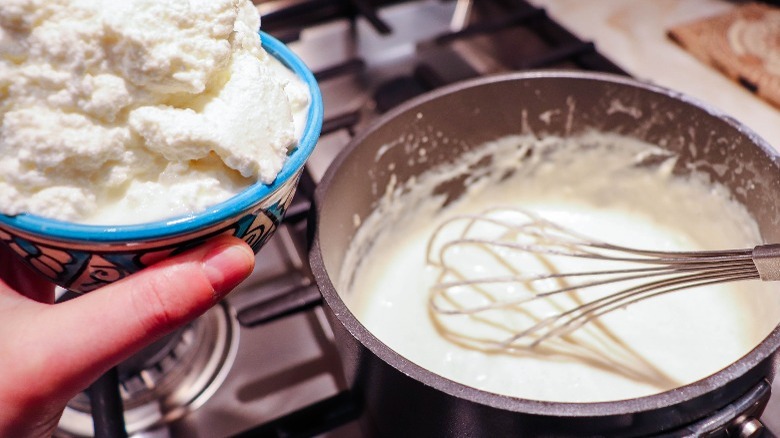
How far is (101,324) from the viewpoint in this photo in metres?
0.37

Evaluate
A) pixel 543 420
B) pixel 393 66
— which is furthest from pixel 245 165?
pixel 393 66

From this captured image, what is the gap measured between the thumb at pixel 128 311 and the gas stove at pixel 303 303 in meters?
0.15

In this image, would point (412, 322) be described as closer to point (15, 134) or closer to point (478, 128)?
point (478, 128)

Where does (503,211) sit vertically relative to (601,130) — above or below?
below

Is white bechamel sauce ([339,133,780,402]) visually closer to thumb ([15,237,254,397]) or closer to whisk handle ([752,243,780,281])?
whisk handle ([752,243,780,281])

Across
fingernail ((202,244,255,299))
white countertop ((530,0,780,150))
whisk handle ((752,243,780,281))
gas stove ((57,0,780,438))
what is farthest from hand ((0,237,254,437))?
white countertop ((530,0,780,150))

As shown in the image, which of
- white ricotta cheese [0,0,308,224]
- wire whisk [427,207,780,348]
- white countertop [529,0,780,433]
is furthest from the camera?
white countertop [529,0,780,433]

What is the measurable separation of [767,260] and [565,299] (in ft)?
0.69

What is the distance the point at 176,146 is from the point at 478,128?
0.37 metres

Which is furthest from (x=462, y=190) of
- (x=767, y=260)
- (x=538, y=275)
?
(x=767, y=260)

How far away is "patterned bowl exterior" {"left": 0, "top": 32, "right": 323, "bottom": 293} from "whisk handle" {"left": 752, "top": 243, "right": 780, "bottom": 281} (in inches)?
11.9

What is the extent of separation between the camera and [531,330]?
0.55 meters

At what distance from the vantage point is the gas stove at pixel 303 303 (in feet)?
1.79

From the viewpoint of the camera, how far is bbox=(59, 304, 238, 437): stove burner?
55 centimetres
